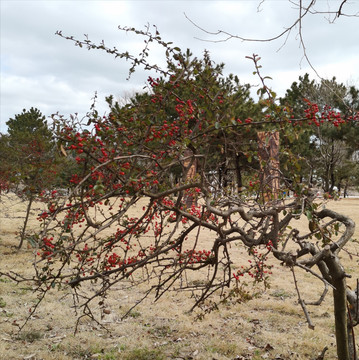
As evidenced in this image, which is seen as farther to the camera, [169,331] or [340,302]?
[169,331]

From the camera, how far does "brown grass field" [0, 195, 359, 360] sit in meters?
4.23

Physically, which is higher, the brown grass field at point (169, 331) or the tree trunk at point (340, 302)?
the tree trunk at point (340, 302)

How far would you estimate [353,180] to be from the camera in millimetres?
35812

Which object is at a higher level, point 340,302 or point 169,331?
point 340,302

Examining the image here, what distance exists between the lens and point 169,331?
486cm

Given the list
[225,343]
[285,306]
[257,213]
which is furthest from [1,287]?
[257,213]

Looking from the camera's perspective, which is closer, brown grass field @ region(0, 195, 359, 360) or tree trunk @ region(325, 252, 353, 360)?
tree trunk @ region(325, 252, 353, 360)

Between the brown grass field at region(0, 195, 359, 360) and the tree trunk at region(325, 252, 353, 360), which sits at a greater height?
the tree trunk at region(325, 252, 353, 360)

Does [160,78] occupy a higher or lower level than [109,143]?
higher

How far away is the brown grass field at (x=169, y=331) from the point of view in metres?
4.23

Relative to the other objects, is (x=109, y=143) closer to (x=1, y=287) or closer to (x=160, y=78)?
(x=160, y=78)

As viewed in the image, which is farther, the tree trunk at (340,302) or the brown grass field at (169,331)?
the brown grass field at (169,331)

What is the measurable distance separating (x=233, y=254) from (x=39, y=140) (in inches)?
228

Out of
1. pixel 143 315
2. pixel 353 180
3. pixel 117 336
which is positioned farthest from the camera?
pixel 353 180
